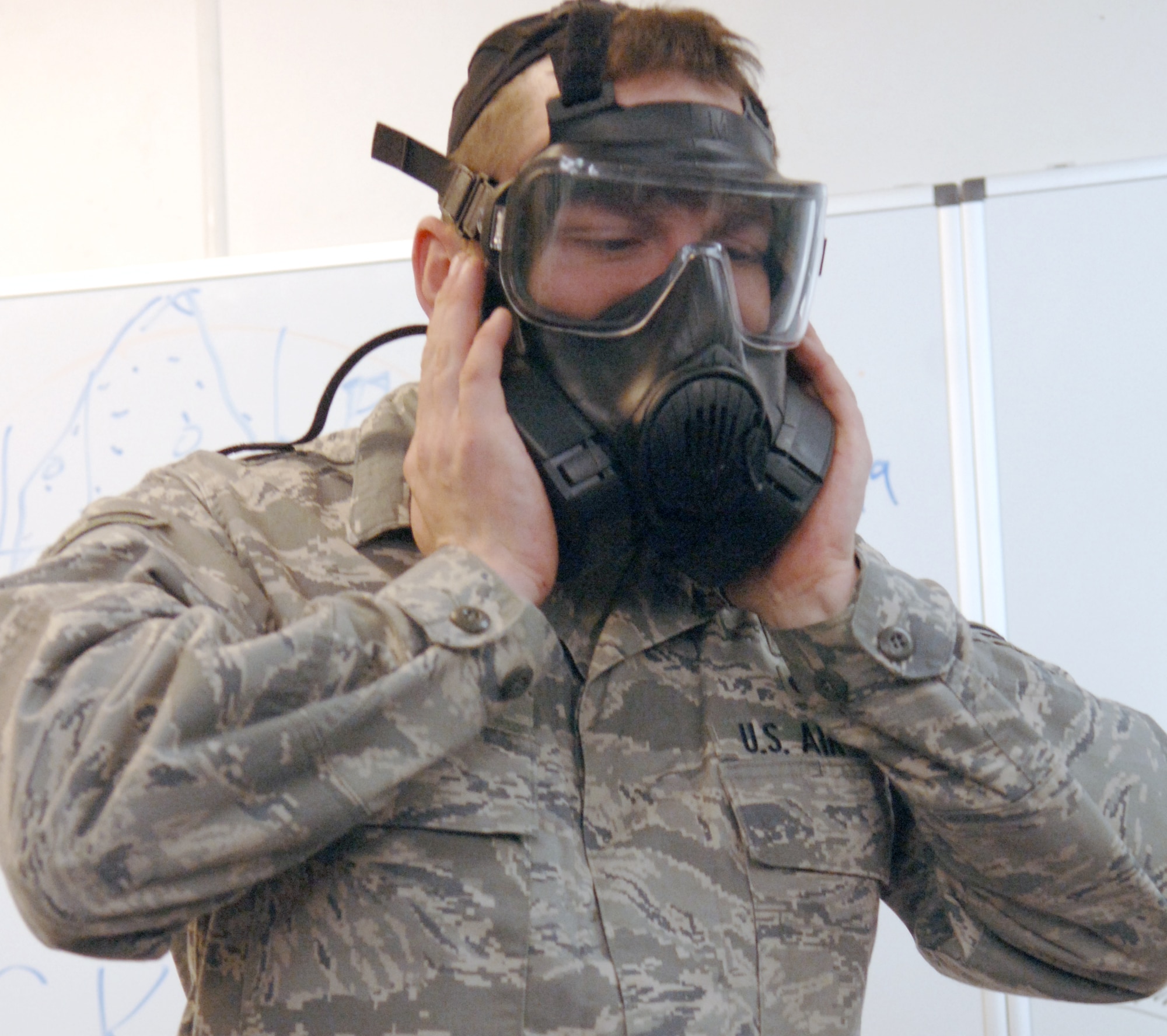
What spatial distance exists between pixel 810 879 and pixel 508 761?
9.0 inches

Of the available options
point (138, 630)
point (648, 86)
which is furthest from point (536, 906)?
point (648, 86)

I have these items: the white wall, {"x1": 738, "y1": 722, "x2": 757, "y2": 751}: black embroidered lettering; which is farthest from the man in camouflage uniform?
the white wall

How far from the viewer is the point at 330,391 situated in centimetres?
103

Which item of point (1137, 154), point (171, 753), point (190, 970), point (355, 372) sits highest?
point (1137, 154)

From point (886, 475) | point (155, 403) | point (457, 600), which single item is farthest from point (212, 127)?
point (457, 600)

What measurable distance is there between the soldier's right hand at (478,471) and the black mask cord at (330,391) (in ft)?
0.45

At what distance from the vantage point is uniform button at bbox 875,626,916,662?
861mm

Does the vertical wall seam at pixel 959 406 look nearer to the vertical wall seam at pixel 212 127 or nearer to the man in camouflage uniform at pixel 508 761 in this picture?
the man in camouflage uniform at pixel 508 761

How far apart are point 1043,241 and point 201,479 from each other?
1089 mm

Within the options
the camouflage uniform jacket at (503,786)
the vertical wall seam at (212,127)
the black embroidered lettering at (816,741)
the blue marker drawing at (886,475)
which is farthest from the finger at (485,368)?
the vertical wall seam at (212,127)

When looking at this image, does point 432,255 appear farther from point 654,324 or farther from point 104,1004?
point 104,1004

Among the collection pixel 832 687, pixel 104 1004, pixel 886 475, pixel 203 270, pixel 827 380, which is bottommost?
pixel 104 1004

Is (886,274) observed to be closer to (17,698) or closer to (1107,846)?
(1107,846)

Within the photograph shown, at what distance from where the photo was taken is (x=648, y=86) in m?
0.92
